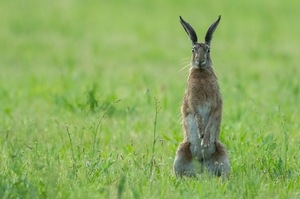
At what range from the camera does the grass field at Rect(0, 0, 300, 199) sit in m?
7.67

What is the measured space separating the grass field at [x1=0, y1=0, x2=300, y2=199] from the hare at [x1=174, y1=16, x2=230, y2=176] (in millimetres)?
265

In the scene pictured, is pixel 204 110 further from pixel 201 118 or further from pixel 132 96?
pixel 132 96

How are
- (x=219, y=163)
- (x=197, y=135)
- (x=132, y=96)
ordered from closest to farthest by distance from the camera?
(x=219, y=163)
(x=197, y=135)
(x=132, y=96)

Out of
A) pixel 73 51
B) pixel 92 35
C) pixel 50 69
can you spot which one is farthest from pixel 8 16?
pixel 50 69

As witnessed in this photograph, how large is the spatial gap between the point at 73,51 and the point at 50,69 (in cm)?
264

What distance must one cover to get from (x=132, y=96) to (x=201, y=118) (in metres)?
5.85

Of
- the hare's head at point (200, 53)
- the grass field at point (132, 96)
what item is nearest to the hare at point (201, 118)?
the hare's head at point (200, 53)

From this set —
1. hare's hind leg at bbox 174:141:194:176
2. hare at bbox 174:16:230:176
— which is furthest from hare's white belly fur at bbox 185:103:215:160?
hare's hind leg at bbox 174:141:194:176

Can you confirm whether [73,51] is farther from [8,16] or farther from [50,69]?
[8,16]

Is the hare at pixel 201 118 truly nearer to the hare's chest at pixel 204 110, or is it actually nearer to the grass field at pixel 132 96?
the hare's chest at pixel 204 110

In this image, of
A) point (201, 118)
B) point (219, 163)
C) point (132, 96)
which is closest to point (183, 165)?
point (219, 163)

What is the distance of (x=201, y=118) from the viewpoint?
27.2ft

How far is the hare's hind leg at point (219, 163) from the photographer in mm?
8008

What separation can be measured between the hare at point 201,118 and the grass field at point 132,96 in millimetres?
265
